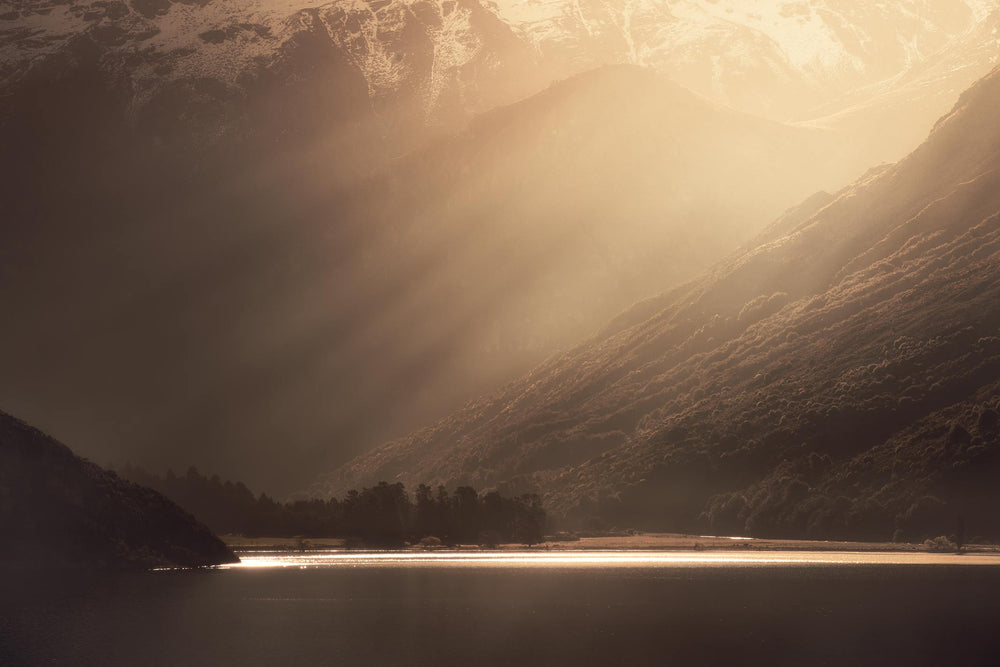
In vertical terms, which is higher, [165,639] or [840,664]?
[165,639]

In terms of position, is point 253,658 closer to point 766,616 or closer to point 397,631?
point 397,631

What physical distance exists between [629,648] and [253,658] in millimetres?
35145

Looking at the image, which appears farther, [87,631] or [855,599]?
[855,599]

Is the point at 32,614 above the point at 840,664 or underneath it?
above

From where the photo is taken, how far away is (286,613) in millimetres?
180875

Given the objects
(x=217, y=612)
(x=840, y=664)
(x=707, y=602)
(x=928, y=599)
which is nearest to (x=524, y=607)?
(x=707, y=602)

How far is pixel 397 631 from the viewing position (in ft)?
523

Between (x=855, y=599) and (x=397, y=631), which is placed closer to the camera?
(x=397, y=631)

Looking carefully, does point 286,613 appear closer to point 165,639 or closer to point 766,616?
point 165,639

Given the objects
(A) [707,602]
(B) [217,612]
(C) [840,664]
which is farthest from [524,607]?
(C) [840,664]

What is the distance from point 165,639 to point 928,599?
92234mm

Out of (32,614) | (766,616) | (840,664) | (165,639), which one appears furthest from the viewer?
(32,614)

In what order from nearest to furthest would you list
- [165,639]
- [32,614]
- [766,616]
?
[165,639] < [766,616] < [32,614]

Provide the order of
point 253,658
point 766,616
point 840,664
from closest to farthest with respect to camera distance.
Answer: point 840,664
point 253,658
point 766,616
